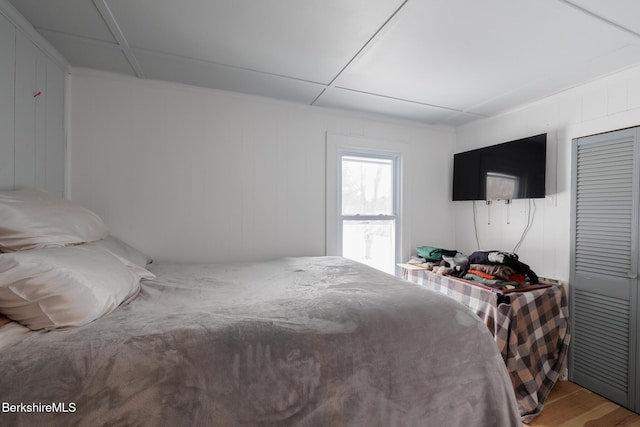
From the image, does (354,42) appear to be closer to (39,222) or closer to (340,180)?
(340,180)

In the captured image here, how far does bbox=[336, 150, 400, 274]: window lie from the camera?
2.87 metres

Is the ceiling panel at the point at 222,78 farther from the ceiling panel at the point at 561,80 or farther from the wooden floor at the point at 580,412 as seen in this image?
the wooden floor at the point at 580,412

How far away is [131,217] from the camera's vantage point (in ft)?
6.99

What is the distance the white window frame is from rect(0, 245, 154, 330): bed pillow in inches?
75.9

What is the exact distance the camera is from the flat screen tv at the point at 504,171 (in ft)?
7.63

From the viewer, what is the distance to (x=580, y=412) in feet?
6.08

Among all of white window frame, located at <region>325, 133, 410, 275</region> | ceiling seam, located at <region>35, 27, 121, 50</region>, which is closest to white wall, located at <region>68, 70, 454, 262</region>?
white window frame, located at <region>325, 133, 410, 275</region>

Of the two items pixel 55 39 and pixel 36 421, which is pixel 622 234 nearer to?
pixel 36 421

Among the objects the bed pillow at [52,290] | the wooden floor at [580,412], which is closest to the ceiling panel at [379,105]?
the bed pillow at [52,290]

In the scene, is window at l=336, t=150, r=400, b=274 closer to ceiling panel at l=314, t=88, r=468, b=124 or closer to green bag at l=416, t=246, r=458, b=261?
green bag at l=416, t=246, r=458, b=261

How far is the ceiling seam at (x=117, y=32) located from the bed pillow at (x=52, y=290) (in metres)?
1.25

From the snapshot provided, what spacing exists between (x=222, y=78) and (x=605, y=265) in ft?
10.7

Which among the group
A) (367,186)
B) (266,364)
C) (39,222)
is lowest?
(266,364)

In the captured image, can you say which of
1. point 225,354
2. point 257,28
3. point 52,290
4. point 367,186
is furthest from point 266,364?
point 367,186
